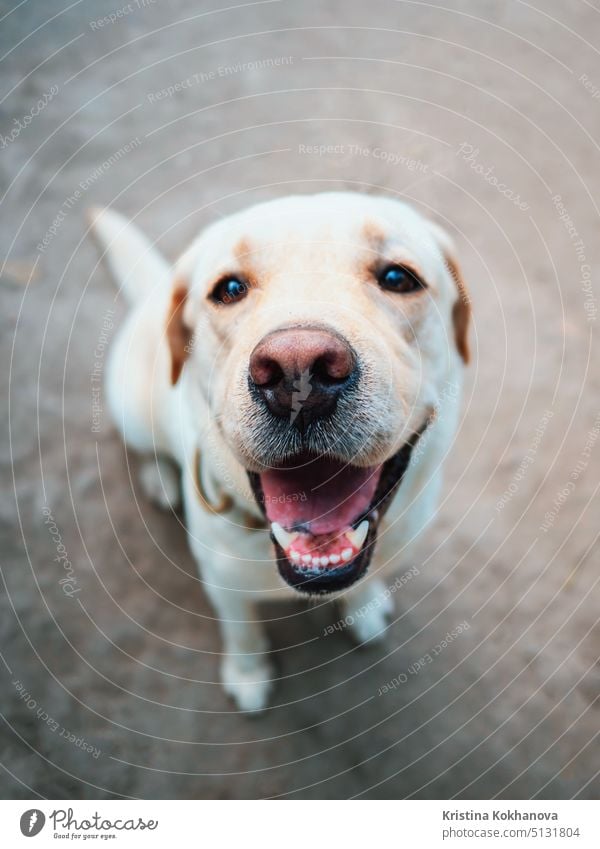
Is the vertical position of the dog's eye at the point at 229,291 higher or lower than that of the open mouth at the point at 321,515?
higher

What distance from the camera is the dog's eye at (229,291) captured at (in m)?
1.64

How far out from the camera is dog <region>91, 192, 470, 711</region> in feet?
4.66

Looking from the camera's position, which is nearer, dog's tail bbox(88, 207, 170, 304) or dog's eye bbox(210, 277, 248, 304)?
dog's eye bbox(210, 277, 248, 304)

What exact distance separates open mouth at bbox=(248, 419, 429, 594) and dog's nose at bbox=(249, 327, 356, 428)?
0.19 meters

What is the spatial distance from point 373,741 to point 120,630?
3.19ft

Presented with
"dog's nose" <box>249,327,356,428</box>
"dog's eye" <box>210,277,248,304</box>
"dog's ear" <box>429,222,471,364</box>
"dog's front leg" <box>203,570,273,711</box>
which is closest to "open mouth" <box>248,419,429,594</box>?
"dog's nose" <box>249,327,356,428</box>

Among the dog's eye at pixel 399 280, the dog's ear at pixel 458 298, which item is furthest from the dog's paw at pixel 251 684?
the dog's eye at pixel 399 280

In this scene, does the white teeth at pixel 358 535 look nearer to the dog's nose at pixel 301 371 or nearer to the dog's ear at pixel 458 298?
the dog's nose at pixel 301 371

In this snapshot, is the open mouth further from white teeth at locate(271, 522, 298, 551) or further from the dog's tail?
the dog's tail

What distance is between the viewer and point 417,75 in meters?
3.44

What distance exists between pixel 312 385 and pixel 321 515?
37 cm

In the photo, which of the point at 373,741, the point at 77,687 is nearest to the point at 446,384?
the point at 373,741
